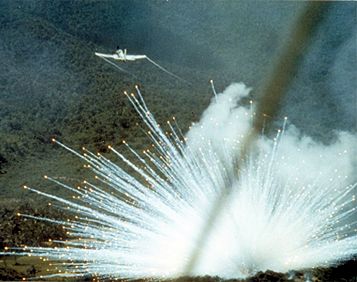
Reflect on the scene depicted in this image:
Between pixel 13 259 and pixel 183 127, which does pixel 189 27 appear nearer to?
pixel 183 127

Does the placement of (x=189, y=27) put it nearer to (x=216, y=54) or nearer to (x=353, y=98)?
(x=216, y=54)

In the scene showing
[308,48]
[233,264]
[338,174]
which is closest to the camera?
[233,264]

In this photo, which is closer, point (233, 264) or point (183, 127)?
point (233, 264)

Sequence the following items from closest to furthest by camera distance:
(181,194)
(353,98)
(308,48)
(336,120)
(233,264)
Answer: (181,194)
(233,264)
(336,120)
(353,98)
(308,48)

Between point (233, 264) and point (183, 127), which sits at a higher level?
point (183, 127)

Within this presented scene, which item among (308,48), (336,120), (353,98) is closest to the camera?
(336,120)

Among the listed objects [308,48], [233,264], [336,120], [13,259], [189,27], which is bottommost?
[233,264]

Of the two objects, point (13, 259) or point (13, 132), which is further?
point (13, 132)

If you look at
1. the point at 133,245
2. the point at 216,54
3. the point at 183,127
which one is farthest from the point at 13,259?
the point at 216,54

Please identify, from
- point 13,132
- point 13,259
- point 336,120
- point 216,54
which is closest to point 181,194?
point 13,259
